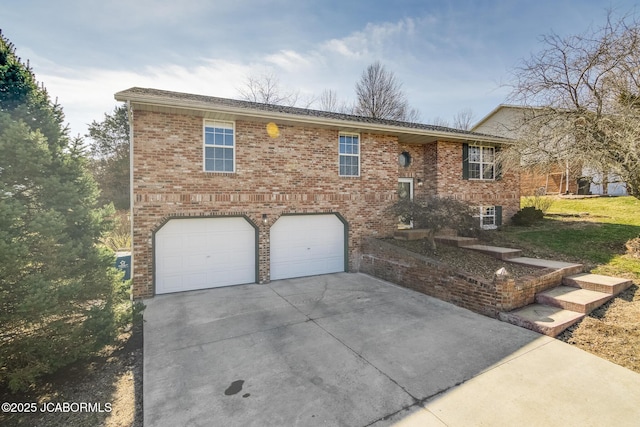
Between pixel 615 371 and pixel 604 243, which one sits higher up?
pixel 604 243

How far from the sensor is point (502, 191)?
14.1 metres

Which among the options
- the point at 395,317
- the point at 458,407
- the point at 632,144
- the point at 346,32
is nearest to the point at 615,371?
the point at 458,407

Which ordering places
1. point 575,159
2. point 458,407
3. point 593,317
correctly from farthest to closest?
point 575,159 → point 593,317 → point 458,407

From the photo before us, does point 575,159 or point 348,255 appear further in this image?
point 348,255

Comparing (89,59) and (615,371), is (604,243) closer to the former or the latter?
(615,371)

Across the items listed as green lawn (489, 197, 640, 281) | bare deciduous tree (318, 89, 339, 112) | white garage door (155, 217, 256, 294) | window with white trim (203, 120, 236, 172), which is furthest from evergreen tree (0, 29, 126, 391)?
bare deciduous tree (318, 89, 339, 112)

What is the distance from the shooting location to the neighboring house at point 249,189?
26.1 feet

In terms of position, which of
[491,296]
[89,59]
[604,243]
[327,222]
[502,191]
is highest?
[89,59]

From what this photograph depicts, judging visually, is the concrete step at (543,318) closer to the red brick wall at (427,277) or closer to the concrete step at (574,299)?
the concrete step at (574,299)

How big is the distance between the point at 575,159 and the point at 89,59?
13.2 m

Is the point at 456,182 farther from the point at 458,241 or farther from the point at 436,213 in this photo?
the point at 436,213

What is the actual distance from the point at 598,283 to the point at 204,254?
10310mm

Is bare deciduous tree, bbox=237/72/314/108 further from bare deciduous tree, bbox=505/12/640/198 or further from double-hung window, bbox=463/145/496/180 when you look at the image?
bare deciduous tree, bbox=505/12/640/198

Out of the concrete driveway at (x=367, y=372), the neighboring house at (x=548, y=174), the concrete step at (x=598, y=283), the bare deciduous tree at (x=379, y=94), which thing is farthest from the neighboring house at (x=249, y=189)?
the bare deciduous tree at (x=379, y=94)
